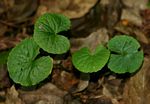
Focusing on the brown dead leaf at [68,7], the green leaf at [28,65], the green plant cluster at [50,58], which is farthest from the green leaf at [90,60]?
the brown dead leaf at [68,7]

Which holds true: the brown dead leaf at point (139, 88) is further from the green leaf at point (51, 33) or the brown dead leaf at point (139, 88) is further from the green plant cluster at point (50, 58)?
the green leaf at point (51, 33)

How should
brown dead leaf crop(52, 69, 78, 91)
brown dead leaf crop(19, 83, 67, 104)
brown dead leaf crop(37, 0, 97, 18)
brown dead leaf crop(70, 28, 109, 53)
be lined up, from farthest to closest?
1. brown dead leaf crop(37, 0, 97, 18)
2. brown dead leaf crop(70, 28, 109, 53)
3. brown dead leaf crop(52, 69, 78, 91)
4. brown dead leaf crop(19, 83, 67, 104)

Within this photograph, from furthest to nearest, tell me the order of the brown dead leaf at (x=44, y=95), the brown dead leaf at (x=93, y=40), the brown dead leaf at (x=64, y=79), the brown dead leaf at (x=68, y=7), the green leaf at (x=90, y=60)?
1. the brown dead leaf at (x=68, y=7)
2. the brown dead leaf at (x=93, y=40)
3. the brown dead leaf at (x=64, y=79)
4. the brown dead leaf at (x=44, y=95)
5. the green leaf at (x=90, y=60)

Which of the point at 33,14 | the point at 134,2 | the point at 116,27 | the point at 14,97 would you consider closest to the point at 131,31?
the point at 116,27

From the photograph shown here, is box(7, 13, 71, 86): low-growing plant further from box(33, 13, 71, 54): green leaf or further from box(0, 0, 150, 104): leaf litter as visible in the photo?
box(0, 0, 150, 104): leaf litter

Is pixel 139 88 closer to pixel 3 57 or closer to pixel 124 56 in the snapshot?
pixel 124 56

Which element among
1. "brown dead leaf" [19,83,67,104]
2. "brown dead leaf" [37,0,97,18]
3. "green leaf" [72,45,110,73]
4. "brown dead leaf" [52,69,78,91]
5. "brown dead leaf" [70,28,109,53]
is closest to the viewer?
"green leaf" [72,45,110,73]

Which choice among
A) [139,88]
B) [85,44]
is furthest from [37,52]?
[139,88]

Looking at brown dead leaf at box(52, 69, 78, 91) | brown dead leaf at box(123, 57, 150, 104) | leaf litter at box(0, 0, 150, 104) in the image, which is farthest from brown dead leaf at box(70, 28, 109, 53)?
brown dead leaf at box(123, 57, 150, 104)
